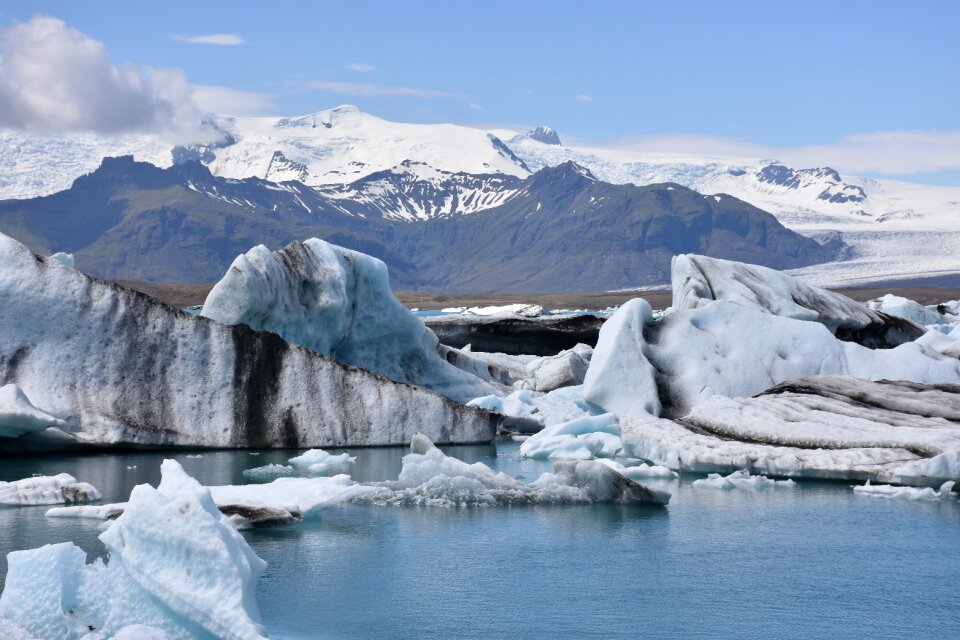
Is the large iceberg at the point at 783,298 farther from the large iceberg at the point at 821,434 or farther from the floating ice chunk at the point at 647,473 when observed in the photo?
the floating ice chunk at the point at 647,473

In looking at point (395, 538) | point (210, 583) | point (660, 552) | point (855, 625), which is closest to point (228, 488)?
point (395, 538)

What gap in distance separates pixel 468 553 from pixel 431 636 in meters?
2.38

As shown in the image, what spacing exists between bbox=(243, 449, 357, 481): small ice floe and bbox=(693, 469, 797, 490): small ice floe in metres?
4.05

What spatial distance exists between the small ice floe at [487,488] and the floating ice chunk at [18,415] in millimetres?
4614

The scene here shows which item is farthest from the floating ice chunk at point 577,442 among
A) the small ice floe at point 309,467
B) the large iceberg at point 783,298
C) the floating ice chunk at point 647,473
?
the large iceberg at point 783,298

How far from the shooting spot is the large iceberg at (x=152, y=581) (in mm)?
6688

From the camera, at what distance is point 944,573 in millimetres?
9828

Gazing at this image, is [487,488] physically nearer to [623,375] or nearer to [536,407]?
[623,375]

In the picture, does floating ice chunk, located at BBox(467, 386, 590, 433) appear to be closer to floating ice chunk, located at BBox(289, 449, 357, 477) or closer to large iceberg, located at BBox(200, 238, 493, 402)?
large iceberg, located at BBox(200, 238, 493, 402)

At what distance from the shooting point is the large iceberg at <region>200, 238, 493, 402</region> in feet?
60.7

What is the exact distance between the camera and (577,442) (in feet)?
54.2

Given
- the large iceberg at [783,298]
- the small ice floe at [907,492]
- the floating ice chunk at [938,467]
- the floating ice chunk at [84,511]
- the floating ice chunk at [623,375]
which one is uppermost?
the large iceberg at [783,298]

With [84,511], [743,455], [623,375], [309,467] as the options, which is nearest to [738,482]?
[743,455]

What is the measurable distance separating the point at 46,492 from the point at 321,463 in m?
3.45
